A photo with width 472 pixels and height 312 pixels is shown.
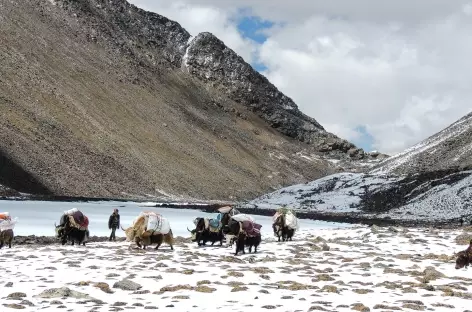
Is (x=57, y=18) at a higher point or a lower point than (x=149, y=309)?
higher

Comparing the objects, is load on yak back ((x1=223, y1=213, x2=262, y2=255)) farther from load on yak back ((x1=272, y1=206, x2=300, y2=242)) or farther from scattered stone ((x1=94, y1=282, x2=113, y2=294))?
scattered stone ((x1=94, y1=282, x2=113, y2=294))

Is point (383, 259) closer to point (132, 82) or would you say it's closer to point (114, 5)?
point (132, 82)

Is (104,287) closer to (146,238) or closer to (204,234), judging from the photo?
(146,238)

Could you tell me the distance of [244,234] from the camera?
20188mm

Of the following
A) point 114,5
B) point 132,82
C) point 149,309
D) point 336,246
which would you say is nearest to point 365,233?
point 336,246

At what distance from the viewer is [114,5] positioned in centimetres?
14325

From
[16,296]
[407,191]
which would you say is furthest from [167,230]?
[407,191]

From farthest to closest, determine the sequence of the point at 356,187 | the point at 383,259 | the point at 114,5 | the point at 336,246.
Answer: the point at 114,5
the point at 356,187
the point at 336,246
the point at 383,259

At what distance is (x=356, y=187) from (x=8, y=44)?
59175 mm

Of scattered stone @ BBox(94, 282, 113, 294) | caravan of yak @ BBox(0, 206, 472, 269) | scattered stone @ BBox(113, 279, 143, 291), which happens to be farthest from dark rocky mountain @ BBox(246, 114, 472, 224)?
scattered stone @ BBox(94, 282, 113, 294)

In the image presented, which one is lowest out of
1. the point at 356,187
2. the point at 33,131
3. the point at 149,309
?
the point at 149,309

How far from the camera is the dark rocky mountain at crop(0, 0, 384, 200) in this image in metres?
77.2

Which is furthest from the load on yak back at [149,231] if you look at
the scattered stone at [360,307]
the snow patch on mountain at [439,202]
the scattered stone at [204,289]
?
the snow patch on mountain at [439,202]

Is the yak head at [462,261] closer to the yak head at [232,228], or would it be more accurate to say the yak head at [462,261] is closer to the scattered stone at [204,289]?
the yak head at [232,228]
